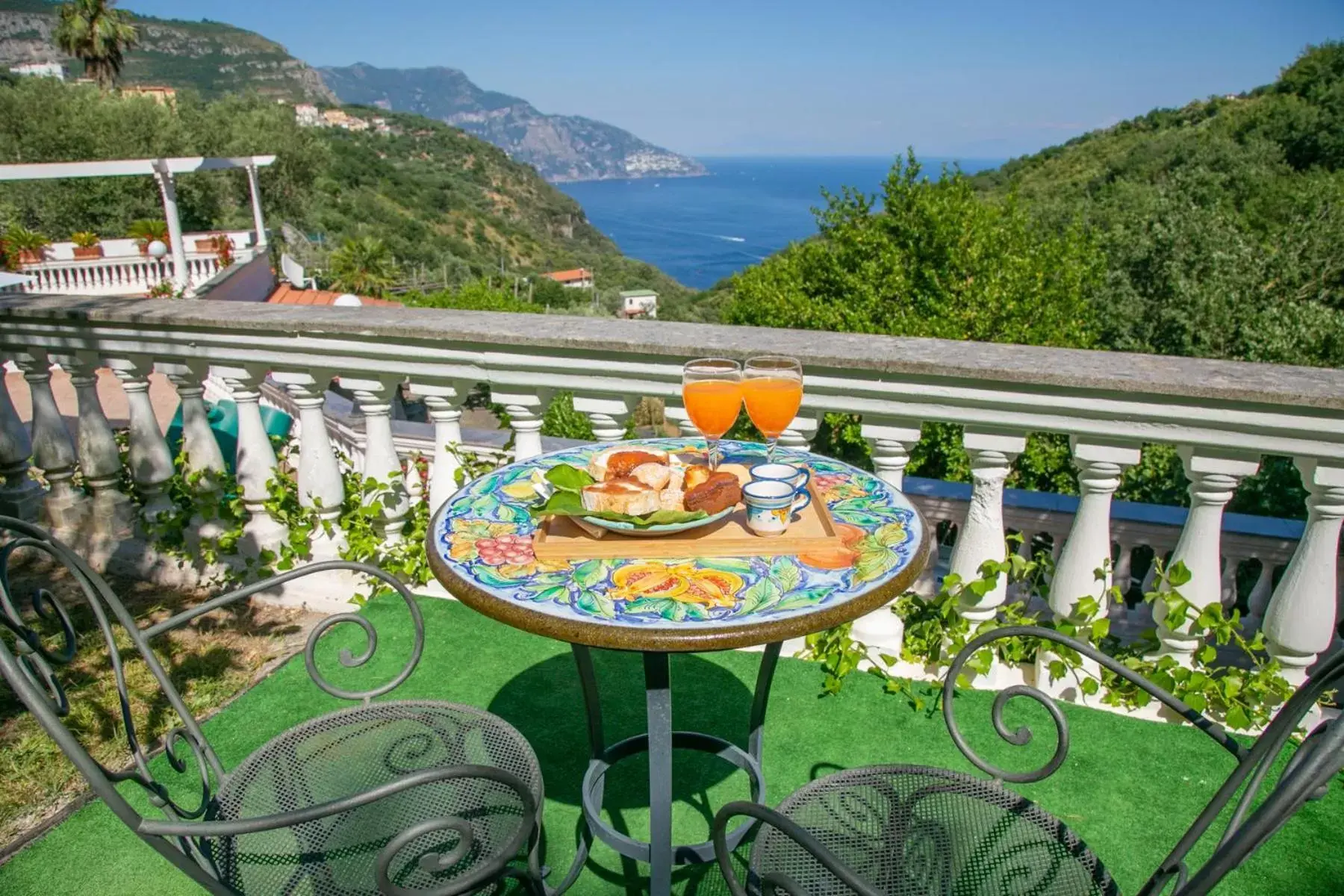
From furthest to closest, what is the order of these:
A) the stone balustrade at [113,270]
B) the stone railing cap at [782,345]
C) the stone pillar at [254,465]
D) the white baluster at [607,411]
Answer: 1. the stone balustrade at [113,270]
2. the stone pillar at [254,465]
3. the white baluster at [607,411]
4. the stone railing cap at [782,345]

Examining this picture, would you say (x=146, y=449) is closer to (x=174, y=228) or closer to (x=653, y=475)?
(x=653, y=475)

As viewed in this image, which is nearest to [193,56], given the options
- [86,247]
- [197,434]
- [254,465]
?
[86,247]

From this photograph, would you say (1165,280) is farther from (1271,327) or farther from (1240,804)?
(1240,804)

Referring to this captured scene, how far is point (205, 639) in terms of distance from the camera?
2.80m

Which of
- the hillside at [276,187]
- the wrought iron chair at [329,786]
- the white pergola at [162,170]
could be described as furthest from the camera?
the hillside at [276,187]

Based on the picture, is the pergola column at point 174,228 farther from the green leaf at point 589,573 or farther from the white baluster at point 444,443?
the green leaf at point 589,573

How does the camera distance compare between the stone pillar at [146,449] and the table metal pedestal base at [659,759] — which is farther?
the stone pillar at [146,449]

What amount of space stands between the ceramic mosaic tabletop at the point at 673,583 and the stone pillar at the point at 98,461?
2073 mm

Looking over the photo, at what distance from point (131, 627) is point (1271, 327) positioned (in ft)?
43.1

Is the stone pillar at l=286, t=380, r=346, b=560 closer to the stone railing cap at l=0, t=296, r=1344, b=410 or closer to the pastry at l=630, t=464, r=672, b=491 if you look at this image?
the stone railing cap at l=0, t=296, r=1344, b=410

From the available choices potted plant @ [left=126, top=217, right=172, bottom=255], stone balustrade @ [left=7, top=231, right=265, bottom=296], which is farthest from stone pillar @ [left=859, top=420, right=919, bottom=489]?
potted plant @ [left=126, top=217, right=172, bottom=255]

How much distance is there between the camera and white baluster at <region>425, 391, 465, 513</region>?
2578 mm

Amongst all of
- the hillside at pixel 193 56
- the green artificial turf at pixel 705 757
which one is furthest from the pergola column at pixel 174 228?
the hillside at pixel 193 56

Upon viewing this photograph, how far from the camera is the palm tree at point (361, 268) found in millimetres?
30312
